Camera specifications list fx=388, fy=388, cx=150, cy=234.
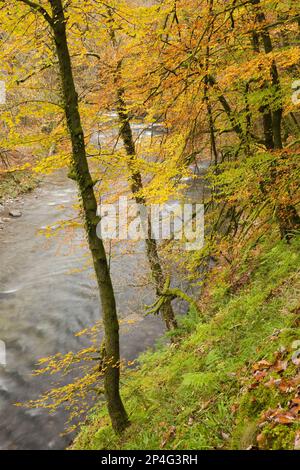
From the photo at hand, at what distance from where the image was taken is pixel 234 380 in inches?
183

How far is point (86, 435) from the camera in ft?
23.4

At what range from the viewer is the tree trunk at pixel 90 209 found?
441 cm

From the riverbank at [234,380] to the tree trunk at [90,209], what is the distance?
49 centimetres

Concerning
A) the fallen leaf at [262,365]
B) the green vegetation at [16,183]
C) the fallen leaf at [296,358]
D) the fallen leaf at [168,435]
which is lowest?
the fallen leaf at [168,435]

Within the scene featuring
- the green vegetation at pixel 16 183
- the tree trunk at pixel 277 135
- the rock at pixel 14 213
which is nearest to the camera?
the tree trunk at pixel 277 135

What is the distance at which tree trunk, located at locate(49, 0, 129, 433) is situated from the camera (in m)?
4.41

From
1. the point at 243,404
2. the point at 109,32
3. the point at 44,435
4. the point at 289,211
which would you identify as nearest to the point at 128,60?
the point at 109,32

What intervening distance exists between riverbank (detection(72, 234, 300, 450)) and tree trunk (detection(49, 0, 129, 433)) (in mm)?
485

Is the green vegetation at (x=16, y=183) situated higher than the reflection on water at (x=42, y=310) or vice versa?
the green vegetation at (x=16, y=183)

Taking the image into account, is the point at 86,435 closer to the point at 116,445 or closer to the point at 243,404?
the point at 116,445

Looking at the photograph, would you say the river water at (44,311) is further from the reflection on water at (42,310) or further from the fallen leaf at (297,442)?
the fallen leaf at (297,442)

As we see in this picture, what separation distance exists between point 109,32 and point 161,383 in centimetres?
638

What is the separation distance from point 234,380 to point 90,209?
8.96 ft

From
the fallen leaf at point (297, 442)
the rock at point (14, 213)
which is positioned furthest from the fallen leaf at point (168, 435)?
the rock at point (14, 213)
